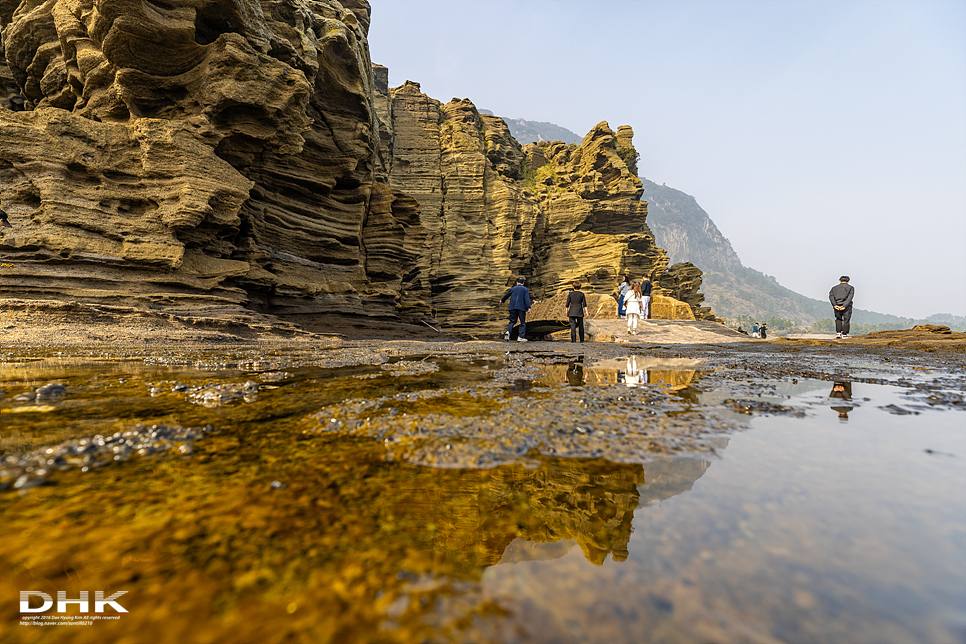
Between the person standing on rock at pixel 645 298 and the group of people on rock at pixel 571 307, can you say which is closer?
the group of people on rock at pixel 571 307

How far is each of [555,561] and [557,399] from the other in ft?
8.08

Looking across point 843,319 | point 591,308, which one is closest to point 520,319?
point 591,308

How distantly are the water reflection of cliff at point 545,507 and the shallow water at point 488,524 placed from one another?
0.01 metres

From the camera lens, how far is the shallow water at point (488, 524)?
1003 mm

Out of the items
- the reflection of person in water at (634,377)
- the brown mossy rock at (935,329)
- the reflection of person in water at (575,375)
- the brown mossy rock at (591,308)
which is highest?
the brown mossy rock at (591,308)

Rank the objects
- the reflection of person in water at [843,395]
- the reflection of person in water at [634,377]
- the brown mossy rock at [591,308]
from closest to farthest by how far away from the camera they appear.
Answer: the reflection of person in water at [843,395] → the reflection of person in water at [634,377] → the brown mossy rock at [591,308]

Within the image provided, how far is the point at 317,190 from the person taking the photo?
1733 cm

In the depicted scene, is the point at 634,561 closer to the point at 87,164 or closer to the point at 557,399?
the point at 557,399

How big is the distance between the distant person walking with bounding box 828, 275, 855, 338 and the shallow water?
18367 mm

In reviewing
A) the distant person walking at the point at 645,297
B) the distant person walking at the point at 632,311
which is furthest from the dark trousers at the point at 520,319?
the distant person walking at the point at 645,297

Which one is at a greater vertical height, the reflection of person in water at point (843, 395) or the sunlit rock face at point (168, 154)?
the sunlit rock face at point (168, 154)

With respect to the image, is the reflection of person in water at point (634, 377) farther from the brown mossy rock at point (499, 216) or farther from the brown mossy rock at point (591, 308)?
the brown mossy rock at point (499, 216)

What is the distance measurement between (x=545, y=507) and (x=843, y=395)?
4413mm

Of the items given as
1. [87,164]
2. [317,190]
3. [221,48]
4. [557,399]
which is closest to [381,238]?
[317,190]
